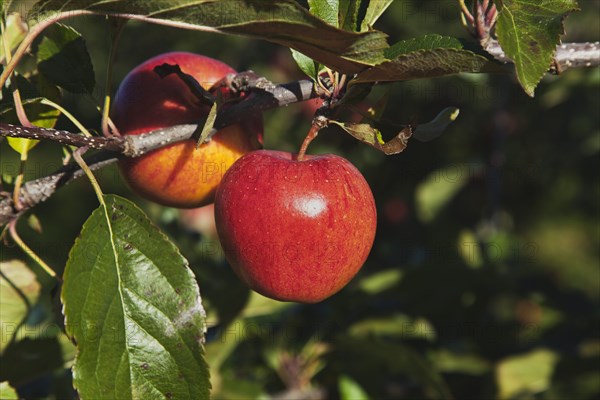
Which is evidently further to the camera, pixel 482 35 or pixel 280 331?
pixel 280 331

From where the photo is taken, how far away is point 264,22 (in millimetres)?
651

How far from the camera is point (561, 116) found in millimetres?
2217

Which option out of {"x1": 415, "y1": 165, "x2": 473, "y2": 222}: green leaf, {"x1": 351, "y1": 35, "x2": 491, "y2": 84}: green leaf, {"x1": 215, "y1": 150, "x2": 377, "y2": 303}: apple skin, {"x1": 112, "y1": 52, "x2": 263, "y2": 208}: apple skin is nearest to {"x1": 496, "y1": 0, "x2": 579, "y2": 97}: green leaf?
{"x1": 351, "y1": 35, "x2": 491, "y2": 84}: green leaf

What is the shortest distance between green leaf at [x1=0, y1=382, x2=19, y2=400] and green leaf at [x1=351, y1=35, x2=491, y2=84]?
2.31ft

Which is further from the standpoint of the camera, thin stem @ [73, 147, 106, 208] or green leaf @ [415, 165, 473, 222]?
green leaf @ [415, 165, 473, 222]

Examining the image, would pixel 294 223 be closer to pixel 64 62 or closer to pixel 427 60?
pixel 427 60

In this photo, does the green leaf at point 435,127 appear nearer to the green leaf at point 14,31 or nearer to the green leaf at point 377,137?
the green leaf at point 377,137

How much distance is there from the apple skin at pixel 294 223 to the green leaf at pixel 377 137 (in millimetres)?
67

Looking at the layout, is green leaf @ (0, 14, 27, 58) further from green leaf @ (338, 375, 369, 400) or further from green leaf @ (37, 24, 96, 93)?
green leaf @ (338, 375, 369, 400)

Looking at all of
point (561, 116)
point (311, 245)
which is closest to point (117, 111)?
point (311, 245)

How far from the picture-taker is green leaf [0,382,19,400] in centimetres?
101

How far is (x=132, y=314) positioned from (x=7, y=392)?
13.9 inches

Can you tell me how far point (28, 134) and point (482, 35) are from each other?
1.96 ft

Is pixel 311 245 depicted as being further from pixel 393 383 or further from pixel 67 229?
pixel 67 229
